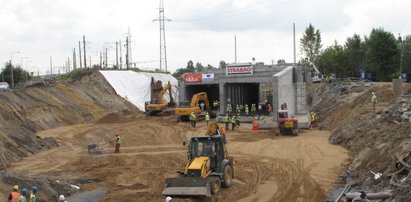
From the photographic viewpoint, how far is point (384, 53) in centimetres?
6525

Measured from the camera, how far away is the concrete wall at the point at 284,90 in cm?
4400

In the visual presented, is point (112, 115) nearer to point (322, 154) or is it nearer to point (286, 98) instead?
point (286, 98)

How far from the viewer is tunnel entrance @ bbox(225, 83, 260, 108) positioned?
5234cm

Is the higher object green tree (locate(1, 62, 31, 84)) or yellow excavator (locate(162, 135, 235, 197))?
green tree (locate(1, 62, 31, 84))

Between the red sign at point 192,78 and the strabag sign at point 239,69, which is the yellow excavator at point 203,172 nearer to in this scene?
the strabag sign at point 239,69

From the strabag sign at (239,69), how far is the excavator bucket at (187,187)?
1247 inches

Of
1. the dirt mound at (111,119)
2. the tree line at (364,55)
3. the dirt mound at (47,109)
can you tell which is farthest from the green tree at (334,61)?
the dirt mound at (111,119)

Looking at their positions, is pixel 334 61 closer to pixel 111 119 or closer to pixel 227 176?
pixel 111 119

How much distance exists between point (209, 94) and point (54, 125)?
2464cm

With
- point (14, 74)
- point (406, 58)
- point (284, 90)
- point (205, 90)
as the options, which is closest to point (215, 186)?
point (284, 90)

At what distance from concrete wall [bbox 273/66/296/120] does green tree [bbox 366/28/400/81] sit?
21121mm

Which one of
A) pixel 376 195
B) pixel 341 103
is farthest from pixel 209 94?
pixel 376 195

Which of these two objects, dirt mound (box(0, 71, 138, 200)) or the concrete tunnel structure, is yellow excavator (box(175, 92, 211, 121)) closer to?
the concrete tunnel structure

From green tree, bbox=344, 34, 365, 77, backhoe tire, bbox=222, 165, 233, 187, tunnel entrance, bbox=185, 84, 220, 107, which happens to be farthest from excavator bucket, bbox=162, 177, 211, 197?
green tree, bbox=344, 34, 365, 77
